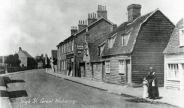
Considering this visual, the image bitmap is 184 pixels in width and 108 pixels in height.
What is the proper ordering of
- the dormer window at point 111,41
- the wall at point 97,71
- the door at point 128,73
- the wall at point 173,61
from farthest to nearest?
the wall at point 97,71 < the dormer window at point 111,41 < the door at point 128,73 < the wall at point 173,61

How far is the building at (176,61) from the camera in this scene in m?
16.3

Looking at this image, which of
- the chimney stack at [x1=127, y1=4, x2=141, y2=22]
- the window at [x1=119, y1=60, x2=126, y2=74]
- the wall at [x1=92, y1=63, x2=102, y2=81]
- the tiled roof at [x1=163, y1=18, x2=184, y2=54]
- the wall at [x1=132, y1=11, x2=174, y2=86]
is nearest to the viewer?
the tiled roof at [x1=163, y1=18, x2=184, y2=54]

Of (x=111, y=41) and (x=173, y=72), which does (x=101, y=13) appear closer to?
(x=111, y=41)

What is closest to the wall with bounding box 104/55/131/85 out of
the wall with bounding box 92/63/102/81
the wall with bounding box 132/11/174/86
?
the wall with bounding box 132/11/174/86

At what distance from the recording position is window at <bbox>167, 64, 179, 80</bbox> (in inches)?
669

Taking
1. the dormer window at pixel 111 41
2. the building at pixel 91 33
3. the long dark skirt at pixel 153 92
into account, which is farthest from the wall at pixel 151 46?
the building at pixel 91 33

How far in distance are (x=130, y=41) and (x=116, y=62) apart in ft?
9.42

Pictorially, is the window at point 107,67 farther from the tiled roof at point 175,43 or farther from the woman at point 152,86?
the woman at point 152,86

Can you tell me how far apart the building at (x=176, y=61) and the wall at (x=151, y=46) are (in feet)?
7.00

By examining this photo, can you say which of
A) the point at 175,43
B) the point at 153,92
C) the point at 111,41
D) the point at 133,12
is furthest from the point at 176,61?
the point at 111,41

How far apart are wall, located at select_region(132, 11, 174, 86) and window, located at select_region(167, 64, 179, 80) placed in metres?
2.35

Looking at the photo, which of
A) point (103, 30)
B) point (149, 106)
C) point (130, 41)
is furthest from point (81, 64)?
point (149, 106)

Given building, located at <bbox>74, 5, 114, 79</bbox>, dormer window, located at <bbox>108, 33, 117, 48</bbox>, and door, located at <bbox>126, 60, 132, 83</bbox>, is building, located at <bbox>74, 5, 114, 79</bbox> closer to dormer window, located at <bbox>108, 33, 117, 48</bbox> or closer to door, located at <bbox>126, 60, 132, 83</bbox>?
dormer window, located at <bbox>108, 33, 117, 48</bbox>

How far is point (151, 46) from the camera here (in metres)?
20.1
